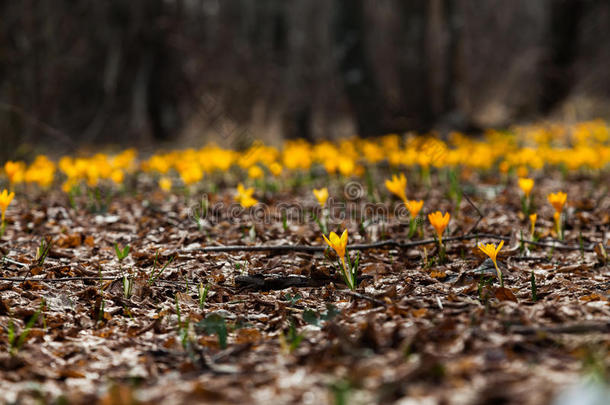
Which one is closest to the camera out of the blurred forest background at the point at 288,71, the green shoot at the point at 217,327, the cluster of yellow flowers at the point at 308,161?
the green shoot at the point at 217,327

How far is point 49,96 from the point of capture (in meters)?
11.1

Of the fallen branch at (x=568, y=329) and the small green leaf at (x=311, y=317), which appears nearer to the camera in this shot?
the fallen branch at (x=568, y=329)

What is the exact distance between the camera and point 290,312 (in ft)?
7.74

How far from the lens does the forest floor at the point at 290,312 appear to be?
150 centimetres

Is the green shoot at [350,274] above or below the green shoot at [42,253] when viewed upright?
below

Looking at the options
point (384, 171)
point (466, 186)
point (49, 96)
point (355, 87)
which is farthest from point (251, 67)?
point (466, 186)

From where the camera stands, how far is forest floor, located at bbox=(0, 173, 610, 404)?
1.50m

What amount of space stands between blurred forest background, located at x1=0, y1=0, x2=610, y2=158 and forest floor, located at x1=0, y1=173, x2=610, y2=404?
150 centimetres

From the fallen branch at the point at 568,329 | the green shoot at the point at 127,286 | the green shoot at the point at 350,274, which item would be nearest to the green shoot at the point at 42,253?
the green shoot at the point at 127,286

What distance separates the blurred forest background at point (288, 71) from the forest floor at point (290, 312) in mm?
1505

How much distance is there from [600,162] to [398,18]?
18.6ft

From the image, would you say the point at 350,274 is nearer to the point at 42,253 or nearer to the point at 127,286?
the point at 127,286

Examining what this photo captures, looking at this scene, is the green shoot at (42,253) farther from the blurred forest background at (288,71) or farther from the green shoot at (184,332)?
the blurred forest background at (288,71)

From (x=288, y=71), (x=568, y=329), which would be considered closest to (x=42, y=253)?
(x=568, y=329)
